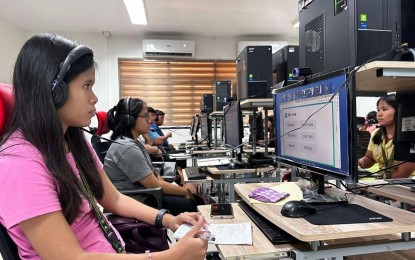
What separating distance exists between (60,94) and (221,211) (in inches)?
27.4

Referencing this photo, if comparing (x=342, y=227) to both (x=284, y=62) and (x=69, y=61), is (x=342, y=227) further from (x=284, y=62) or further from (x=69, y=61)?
(x=284, y=62)

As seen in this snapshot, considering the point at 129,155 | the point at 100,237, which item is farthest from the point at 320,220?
the point at 129,155

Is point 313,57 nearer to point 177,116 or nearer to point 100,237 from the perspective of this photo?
point 100,237

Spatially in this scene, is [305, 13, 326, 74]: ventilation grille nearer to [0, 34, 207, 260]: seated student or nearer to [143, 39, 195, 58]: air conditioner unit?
[0, 34, 207, 260]: seated student

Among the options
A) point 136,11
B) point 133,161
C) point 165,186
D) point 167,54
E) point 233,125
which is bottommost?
point 165,186

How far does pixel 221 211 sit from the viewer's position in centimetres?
115

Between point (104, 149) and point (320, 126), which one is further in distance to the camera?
point (104, 149)

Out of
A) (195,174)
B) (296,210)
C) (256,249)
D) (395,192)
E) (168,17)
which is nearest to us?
(256,249)

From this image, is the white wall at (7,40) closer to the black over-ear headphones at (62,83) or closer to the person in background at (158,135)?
the person in background at (158,135)

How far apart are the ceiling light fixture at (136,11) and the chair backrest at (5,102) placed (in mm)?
3693

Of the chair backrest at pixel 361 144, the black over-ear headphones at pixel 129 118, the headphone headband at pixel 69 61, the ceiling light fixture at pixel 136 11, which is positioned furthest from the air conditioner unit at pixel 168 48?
the headphone headband at pixel 69 61

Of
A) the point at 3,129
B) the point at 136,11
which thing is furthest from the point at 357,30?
the point at 136,11

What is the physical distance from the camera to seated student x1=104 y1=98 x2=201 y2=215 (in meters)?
1.99

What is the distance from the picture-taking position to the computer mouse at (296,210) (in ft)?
3.04
